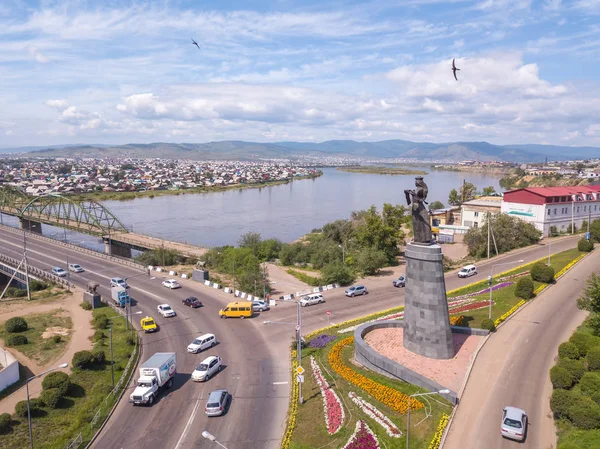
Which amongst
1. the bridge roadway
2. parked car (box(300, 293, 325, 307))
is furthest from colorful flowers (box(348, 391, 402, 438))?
parked car (box(300, 293, 325, 307))

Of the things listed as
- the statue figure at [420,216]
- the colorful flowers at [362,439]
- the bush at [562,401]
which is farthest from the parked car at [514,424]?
the statue figure at [420,216]

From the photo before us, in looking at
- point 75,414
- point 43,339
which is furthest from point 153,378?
point 43,339

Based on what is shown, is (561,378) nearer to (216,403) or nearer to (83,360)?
(216,403)

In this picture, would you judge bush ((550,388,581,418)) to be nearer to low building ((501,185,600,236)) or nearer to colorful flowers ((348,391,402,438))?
colorful flowers ((348,391,402,438))

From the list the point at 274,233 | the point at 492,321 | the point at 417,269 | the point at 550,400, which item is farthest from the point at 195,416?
the point at 274,233

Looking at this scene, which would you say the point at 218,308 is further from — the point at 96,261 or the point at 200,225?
the point at 200,225

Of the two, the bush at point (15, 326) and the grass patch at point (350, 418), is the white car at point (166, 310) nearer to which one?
the bush at point (15, 326)
